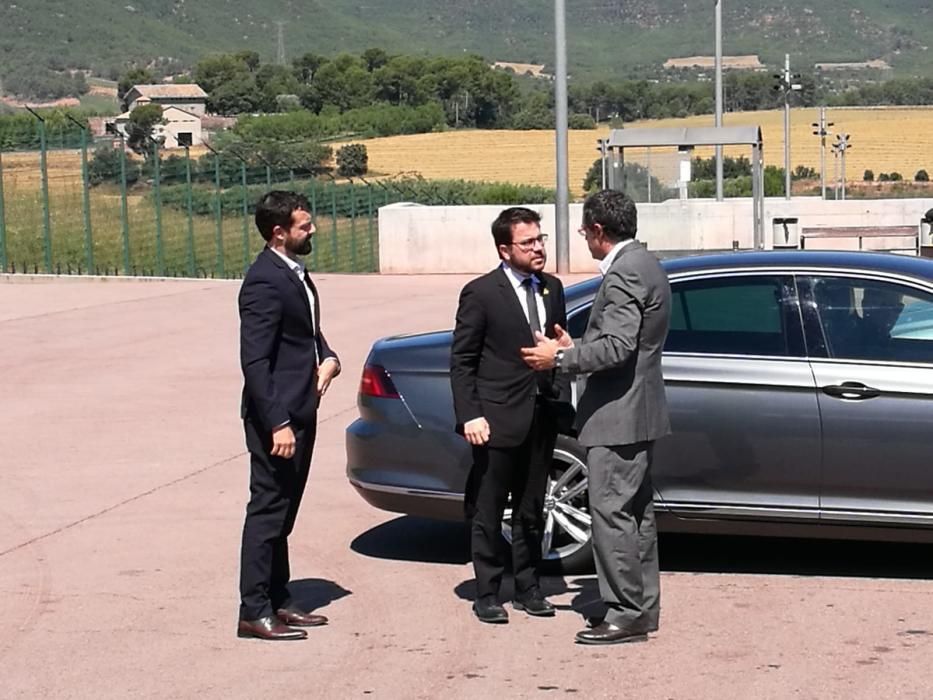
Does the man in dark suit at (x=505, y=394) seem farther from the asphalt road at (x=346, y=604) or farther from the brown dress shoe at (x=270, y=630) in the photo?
the brown dress shoe at (x=270, y=630)

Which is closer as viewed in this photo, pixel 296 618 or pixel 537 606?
pixel 296 618

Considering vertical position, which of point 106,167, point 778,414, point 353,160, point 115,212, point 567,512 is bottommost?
point 567,512

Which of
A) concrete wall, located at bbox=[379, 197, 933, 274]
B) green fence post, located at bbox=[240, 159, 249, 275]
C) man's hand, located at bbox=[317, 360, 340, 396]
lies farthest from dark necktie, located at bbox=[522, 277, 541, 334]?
green fence post, located at bbox=[240, 159, 249, 275]

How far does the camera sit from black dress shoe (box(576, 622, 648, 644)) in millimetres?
6945

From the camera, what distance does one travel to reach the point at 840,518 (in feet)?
25.1

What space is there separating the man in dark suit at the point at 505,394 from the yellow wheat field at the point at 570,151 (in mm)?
55367

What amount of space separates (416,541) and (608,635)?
2.24 meters

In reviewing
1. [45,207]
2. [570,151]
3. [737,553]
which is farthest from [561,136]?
[570,151]

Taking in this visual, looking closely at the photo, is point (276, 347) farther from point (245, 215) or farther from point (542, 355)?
point (245, 215)

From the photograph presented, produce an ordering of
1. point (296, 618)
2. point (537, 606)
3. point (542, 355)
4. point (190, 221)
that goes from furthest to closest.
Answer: point (190, 221), point (537, 606), point (296, 618), point (542, 355)

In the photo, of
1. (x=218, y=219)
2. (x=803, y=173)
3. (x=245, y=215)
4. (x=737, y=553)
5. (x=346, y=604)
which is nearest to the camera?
(x=346, y=604)

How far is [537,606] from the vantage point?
7426mm

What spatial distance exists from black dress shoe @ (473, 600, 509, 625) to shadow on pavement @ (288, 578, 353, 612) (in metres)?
0.78

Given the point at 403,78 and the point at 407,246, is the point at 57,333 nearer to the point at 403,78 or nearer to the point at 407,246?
the point at 407,246
